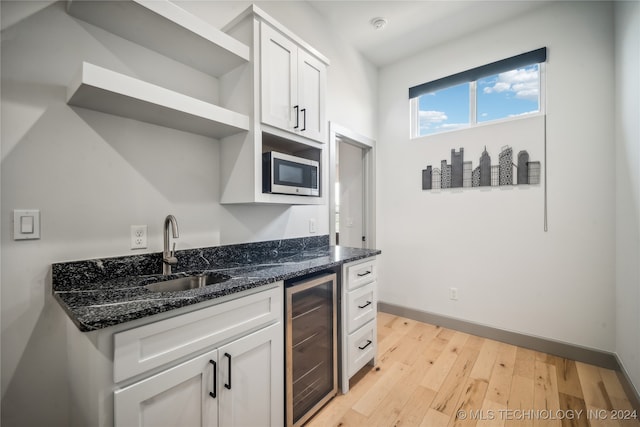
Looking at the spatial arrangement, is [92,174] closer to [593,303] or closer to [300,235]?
[300,235]

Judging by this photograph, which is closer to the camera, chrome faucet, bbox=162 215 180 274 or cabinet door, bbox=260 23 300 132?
chrome faucet, bbox=162 215 180 274

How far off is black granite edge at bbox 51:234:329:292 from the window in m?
2.10

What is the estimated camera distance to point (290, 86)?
176 cm

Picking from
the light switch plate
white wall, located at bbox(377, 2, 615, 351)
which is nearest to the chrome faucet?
the light switch plate

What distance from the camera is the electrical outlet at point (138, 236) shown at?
53.6 inches

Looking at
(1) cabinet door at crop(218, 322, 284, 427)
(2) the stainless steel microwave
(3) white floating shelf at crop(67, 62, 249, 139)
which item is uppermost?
(3) white floating shelf at crop(67, 62, 249, 139)

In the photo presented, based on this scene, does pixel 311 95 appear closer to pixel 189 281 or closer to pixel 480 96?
pixel 189 281

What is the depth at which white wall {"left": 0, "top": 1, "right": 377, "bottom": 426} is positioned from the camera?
1.05 metres

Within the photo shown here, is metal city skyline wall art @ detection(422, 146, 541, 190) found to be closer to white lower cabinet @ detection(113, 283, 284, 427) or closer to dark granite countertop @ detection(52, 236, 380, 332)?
dark granite countertop @ detection(52, 236, 380, 332)

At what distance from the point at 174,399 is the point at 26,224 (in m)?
0.91

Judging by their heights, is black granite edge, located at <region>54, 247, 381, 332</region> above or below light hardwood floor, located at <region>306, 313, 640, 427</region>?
above

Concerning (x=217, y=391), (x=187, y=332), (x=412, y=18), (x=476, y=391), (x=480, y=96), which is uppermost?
(x=412, y=18)

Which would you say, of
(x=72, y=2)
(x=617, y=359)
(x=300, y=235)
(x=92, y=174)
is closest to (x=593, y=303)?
(x=617, y=359)

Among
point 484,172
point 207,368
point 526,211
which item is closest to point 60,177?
point 207,368
